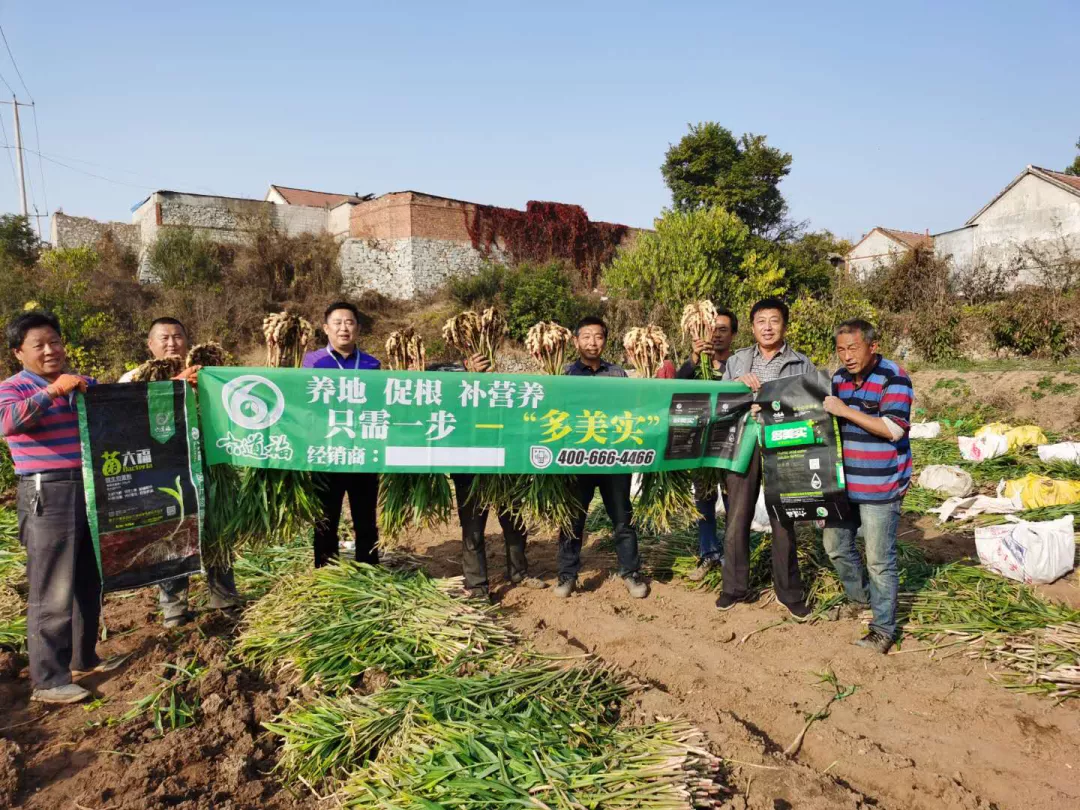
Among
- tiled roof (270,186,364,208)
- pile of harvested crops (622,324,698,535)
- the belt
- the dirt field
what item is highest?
tiled roof (270,186,364,208)

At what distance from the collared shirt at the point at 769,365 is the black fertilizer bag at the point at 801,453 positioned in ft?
0.46

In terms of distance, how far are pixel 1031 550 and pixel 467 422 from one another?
3.82 metres

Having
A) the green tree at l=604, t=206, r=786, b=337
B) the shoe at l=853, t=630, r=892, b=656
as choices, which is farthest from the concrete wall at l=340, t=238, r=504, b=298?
the shoe at l=853, t=630, r=892, b=656

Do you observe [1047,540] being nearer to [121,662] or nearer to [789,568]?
[789,568]

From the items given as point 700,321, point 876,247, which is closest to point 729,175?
point 876,247

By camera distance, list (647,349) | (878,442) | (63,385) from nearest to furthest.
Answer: (63,385)
(878,442)
(647,349)

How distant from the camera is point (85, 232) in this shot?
24.1m

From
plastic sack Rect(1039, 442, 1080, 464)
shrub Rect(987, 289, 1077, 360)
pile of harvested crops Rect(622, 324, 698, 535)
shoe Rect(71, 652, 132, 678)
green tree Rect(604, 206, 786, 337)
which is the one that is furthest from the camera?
green tree Rect(604, 206, 786, 337)

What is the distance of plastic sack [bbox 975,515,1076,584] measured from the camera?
A: 4.34 meters

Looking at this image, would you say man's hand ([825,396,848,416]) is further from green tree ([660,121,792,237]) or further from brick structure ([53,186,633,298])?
green tree ([660,121,792,237])

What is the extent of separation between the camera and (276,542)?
408 centimetres

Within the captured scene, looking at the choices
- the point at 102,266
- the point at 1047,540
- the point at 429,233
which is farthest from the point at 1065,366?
the point at 102,266

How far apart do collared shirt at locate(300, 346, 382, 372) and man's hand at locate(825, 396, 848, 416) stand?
2.74 meters

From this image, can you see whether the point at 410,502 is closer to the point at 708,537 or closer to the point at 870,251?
the point at 708,537
